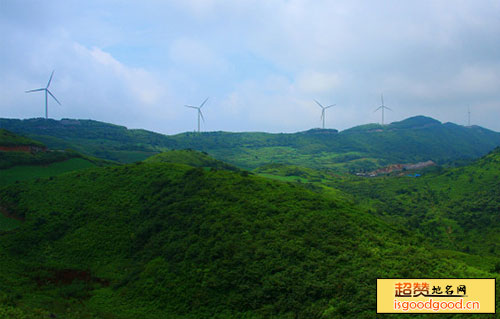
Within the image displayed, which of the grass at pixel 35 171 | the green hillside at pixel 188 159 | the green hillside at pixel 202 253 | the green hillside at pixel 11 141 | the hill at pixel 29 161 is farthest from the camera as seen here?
the green hillside at pixel 188 159

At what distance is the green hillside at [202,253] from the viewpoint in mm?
26656

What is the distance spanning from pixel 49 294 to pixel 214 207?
55.4 ft

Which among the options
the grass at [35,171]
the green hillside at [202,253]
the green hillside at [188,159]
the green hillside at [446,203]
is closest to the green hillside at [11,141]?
the grass at [35,171]

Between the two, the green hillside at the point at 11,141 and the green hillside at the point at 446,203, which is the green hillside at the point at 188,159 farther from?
the green hillside at the point at 446,203

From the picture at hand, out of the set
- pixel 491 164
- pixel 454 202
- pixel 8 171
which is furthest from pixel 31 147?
pixel 491 164

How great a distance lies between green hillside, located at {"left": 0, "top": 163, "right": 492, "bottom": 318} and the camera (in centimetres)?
2666

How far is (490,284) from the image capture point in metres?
20.7

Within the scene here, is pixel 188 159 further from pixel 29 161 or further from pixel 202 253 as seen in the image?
pixel 202 253

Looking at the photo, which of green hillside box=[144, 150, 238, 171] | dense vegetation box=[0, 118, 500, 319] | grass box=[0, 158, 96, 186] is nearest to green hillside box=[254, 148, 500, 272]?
dense vegetation box=[0, 118, 500, 319]

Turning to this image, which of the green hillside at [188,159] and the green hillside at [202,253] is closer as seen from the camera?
the green hillside at [202,253]

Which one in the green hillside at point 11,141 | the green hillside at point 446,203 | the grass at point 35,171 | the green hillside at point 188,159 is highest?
the green hillside at point 11,141

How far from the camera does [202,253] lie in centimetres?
3297

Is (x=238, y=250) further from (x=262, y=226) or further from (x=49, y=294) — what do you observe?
(x=49, y=294)

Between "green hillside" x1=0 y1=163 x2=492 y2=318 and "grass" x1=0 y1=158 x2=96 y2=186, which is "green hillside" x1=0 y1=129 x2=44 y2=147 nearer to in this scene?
"grass" x1=0 y1=158 x2=96 y2=186
